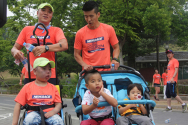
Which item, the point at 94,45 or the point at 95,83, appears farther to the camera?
the point at 94,45

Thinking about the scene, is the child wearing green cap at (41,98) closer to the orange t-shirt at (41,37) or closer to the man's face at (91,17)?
the orange t-shirt at (41,37)

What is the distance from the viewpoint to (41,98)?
3258mm

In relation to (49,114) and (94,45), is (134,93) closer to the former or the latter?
(94,45)

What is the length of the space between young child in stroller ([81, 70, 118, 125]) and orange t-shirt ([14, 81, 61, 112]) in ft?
1.52

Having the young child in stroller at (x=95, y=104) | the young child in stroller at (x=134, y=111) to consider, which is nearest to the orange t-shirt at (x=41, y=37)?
the young child in stroller at (x=95, y=104)

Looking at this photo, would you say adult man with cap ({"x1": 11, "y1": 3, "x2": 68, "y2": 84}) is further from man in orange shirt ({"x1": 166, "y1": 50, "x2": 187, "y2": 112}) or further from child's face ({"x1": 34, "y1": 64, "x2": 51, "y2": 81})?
man in orange shirt ({"x1": 166, "y1": 50, "x2": 187, "y2": 112})

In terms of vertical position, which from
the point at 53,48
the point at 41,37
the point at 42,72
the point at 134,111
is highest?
the point at 41,37

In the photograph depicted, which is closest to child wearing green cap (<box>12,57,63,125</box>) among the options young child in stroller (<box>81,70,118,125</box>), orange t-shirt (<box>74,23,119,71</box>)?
young child in stroller (<box>81,70,118,125</box>)

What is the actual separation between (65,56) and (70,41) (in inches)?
161

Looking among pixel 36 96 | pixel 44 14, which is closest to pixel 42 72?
pixel 36 96

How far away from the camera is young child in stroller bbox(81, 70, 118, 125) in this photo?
319cm

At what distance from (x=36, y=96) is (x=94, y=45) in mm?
1493

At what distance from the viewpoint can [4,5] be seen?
1950mm

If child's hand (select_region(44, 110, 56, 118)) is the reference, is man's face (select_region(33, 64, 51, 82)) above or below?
above
